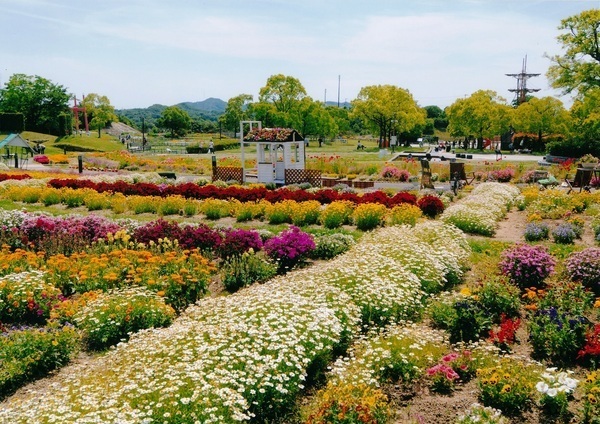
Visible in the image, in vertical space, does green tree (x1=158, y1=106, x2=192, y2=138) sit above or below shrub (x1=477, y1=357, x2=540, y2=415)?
above

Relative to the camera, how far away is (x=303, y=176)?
23453 millimetres

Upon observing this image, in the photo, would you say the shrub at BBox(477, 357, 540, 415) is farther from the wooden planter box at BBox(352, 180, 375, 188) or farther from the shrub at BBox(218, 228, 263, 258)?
the wooden planter box at BBox(352, 180, 375, 188)

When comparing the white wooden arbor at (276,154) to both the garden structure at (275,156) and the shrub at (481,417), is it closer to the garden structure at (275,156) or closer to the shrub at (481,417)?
the garden structure at (275,156)

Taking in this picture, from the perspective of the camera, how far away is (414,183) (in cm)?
2327

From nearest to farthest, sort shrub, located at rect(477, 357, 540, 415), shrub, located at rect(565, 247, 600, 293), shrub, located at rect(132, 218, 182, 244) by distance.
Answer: shrub, located at rect(477, 357, 540, 415), shrub, located at rect(565, 247, 600, 293), shrub, located at rect(132, 218, 182, 244)

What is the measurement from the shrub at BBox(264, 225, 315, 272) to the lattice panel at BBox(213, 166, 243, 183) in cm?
1467

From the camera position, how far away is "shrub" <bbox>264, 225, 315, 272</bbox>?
9938mm

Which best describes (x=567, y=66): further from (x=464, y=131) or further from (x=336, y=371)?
(x=336, y=371)

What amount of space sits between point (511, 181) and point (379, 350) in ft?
68.0

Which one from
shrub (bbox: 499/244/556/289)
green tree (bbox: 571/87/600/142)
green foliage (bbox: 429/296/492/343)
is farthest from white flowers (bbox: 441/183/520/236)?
green tree (bbox: 571/87/600/142)

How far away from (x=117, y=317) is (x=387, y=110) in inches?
2236

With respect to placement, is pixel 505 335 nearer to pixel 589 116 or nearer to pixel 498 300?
pixel 498 300

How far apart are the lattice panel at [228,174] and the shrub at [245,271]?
1507cm

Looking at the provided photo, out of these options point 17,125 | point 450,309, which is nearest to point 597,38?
point 450,309
